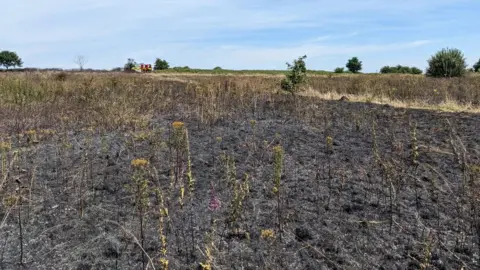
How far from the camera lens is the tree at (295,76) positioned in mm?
11000

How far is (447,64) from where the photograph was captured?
22375mm

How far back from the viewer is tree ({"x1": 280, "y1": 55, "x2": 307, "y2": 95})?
11.0 m

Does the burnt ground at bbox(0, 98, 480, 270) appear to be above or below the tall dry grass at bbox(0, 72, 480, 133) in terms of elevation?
below

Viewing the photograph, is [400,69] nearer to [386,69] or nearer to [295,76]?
[386,69]

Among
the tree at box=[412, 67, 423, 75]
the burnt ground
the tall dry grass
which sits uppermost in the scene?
the tree at box=[412, 67, 423, 75]

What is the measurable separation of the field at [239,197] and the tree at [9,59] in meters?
67.7

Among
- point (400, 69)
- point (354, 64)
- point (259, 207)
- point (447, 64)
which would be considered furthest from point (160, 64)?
point (259, 207)

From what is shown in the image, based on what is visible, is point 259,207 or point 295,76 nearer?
point 259,207

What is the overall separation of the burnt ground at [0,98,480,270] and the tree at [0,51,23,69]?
68.9 m

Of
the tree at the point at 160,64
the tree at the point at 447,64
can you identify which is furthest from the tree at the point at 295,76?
the tree at the point at 160,64

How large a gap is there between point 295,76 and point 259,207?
26.3ft

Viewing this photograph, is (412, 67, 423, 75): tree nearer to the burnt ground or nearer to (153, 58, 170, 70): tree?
(153, 58, 170, 70): tree

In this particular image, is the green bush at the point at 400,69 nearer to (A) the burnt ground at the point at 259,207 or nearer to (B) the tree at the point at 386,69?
(B) the tree at the point at 386,69

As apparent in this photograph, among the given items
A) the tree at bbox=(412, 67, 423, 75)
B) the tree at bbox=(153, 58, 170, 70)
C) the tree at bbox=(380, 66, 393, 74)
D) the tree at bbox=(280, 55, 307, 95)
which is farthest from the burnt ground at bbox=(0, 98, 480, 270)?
the tree at bbox=(153, 58, 170, 70)
